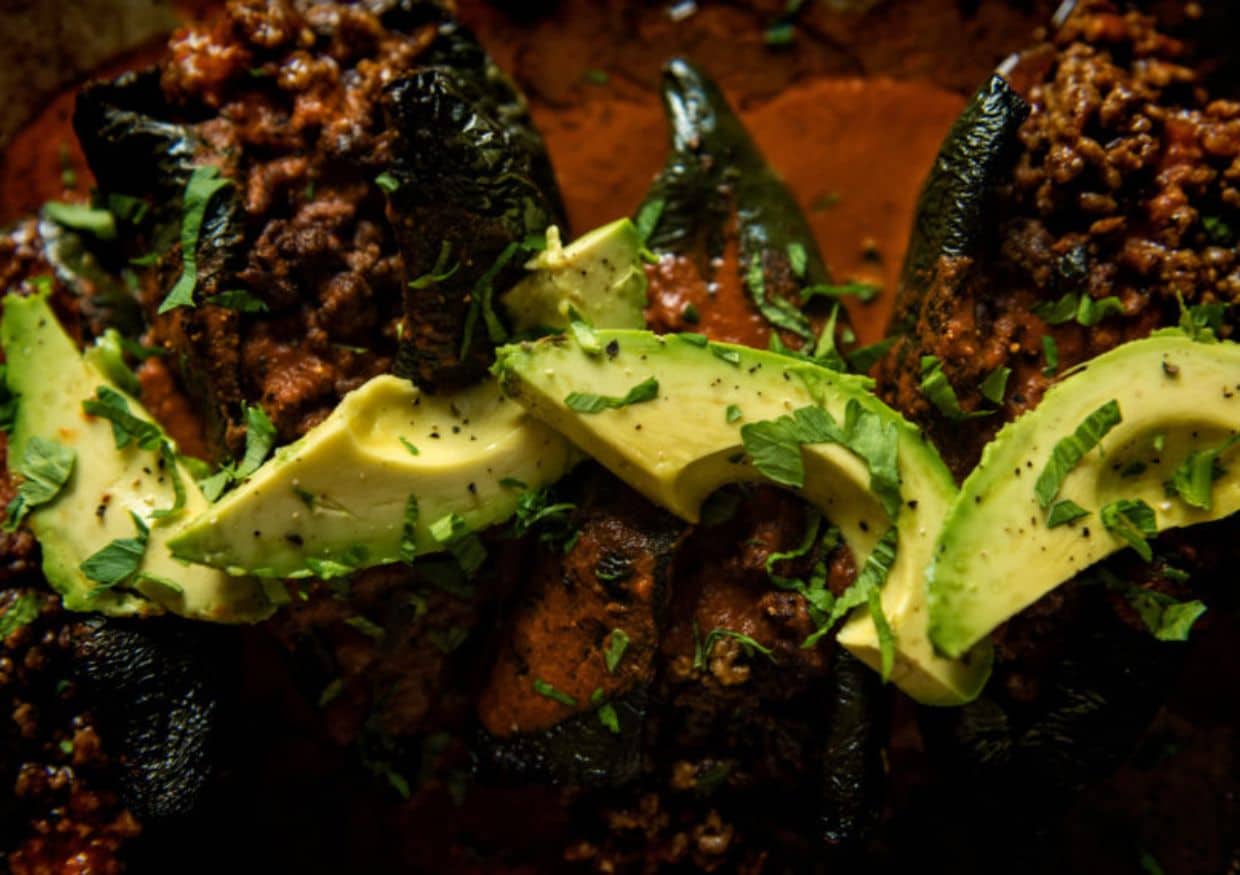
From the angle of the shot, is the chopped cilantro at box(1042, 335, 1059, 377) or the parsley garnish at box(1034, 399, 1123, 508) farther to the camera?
the chopped cilantro at box(1042, 335, 1059, 377)

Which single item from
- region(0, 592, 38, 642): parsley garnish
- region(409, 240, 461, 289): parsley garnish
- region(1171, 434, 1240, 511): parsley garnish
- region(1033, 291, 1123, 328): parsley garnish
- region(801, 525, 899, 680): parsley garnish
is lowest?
region(0, 592, 38, 642): parsley garnish

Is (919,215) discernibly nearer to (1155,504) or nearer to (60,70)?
(1155,504)

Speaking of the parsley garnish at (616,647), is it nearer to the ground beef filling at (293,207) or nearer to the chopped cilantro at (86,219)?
the ground beef filling at (293,207)

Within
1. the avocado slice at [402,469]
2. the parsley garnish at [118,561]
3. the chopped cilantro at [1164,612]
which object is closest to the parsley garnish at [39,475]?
the parsley garnish at [118,561]

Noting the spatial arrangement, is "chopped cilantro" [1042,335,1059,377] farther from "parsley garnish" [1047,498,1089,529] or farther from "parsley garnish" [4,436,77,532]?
"parsley garnish" [4,436,77,532]

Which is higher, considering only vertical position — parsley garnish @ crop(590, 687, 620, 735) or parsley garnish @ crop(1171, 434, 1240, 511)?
parsley garnish @ crop(1171, 434, 1240, 511)

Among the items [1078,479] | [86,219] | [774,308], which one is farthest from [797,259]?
[86,219]

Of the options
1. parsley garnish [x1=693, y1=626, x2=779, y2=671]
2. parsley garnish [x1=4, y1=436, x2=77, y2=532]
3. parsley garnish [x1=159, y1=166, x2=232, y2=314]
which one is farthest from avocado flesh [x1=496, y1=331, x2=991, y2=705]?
parsley garnish [x1=4, y1=436, x2=77, y2=532]
